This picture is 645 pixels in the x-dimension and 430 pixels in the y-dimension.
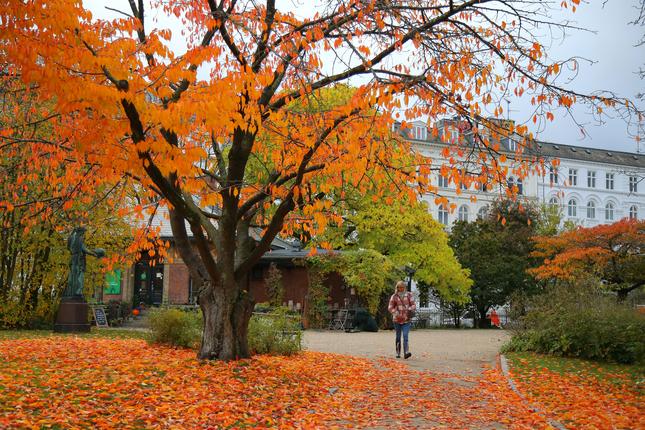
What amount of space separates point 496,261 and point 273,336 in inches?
1040

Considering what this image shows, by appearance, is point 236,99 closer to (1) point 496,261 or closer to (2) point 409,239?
(2) point 409,239

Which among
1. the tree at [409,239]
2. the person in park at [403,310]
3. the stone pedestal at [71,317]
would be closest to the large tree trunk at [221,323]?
the person in park at [403,310]

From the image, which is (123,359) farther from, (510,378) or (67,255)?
(67,255)

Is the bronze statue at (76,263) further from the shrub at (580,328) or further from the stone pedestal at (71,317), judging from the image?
the shrub at (580,328)

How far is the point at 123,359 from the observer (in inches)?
422

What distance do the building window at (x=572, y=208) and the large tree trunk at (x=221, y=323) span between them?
58037mm

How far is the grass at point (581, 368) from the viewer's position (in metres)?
11.6

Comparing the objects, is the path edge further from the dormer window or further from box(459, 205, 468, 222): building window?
A: box(459, 205, 468, 222): building window

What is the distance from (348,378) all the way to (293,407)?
114 inches

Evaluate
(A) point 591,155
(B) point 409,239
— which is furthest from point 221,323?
(A) point 591,155

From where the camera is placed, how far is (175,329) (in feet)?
44.7

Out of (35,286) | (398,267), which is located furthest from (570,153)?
(35,286)

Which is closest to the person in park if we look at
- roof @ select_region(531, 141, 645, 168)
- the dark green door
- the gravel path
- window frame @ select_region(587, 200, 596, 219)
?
the gravel path

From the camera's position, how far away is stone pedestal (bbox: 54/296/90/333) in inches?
725
